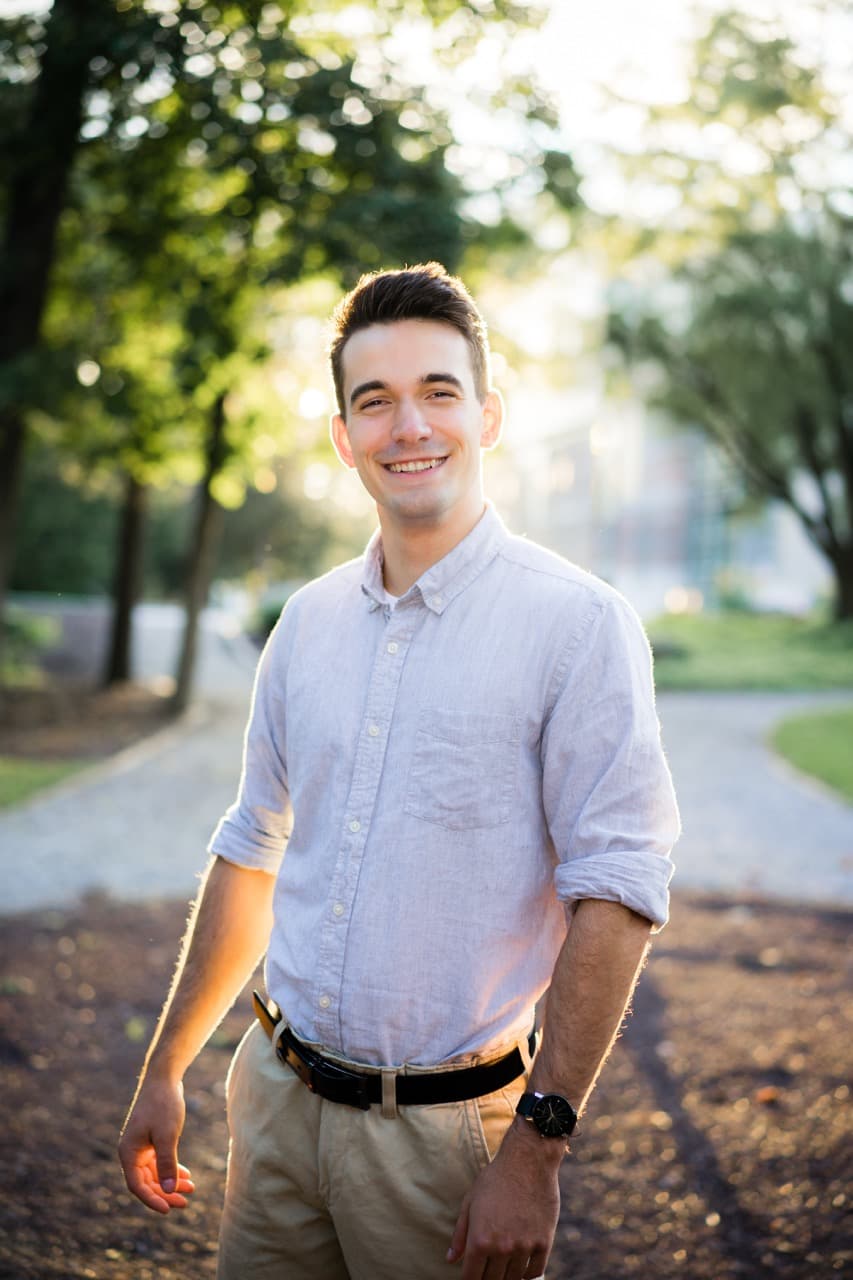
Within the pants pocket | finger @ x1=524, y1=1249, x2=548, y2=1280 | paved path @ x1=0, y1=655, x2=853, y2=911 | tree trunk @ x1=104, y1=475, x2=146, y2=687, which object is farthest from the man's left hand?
tree trunk @ x1=104, y1=475, x2=146, y2=687

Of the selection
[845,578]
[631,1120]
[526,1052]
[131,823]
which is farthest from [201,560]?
[845,578]

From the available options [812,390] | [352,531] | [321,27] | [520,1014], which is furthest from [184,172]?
[352,531]

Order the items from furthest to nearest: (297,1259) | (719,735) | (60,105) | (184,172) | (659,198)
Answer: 1. (659,198)
2. (719,735)
3. (184,172)
4. (60,105)
5. (297,1259)

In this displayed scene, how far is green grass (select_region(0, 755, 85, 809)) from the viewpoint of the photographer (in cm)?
1157

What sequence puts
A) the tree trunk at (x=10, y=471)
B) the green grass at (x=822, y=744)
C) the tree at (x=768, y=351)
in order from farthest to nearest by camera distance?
the tree at (x=768, y=351), the green grass at (x=822, y=744), the tree trunk at (x=10, y=471)

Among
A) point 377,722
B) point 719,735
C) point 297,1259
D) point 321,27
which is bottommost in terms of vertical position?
point 719,735

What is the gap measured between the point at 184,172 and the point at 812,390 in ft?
70.3

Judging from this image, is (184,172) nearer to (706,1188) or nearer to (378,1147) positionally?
(706,1188)

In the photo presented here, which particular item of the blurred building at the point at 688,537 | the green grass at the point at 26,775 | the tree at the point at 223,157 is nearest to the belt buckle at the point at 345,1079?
the tree at the point at 223,157

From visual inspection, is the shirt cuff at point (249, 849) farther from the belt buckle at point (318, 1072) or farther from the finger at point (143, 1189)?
the finger at point (143, 1189)

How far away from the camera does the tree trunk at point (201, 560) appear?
51.9ft

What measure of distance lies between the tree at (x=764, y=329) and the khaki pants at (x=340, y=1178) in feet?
60.9

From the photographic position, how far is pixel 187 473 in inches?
706

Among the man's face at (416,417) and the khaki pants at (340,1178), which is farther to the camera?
the man's face at (416,417)
